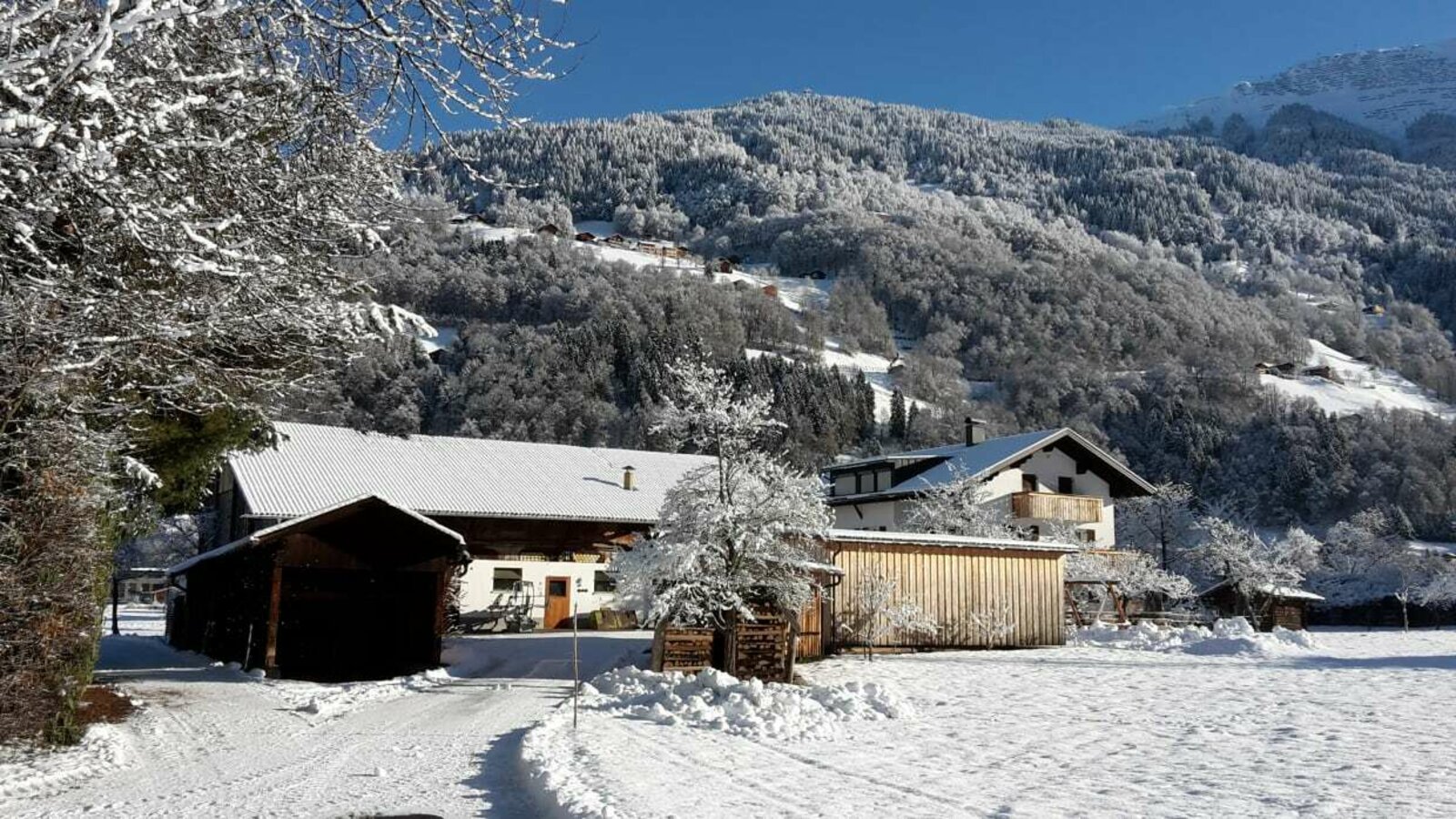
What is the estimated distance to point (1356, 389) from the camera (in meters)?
126

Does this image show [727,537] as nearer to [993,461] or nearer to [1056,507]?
[993,461]

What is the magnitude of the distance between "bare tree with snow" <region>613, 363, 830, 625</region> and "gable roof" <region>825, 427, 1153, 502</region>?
2283 cm

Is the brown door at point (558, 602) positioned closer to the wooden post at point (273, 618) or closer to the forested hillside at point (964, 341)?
the wooden post at point (273, 618)

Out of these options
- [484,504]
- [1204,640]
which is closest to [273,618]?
[484,504]

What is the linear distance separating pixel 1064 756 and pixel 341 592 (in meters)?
15.8

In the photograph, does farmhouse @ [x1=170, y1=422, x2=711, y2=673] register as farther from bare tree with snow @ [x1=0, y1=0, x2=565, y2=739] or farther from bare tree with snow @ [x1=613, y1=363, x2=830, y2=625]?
bare tree with snow @ [x1=0, y1=0, x2=565, y2=739]

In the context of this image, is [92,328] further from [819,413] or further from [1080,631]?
[819,413]

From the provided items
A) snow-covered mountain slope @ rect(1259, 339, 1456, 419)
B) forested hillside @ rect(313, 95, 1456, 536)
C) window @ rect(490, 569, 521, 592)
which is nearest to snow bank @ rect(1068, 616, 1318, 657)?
window @ rect(490, 569, 521, 592)

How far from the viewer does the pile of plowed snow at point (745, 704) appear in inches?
496

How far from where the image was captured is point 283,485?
1113 inches

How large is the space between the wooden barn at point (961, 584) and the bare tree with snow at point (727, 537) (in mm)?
3909

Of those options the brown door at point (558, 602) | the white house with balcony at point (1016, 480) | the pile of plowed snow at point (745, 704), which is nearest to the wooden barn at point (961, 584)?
the pile of plowed snow at point (745, 704)

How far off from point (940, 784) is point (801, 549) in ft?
32.1

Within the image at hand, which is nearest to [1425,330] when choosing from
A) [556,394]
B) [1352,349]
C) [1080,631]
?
[1352,349]
